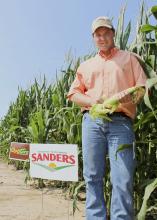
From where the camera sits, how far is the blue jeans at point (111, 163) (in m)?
2.79

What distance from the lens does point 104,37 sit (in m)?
2.88

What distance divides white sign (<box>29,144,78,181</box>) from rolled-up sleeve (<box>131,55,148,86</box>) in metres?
1.09

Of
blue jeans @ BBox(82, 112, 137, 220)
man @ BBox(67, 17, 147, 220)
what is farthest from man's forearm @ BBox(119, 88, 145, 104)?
blue jeans @ BBox(82, 112, 137, 220)

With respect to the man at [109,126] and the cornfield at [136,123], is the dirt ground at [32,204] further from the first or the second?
the man at [109,126]

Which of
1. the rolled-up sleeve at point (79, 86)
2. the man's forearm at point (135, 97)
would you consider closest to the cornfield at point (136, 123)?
the man's forearm at point (135, 97)

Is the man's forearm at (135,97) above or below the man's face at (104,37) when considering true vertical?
below

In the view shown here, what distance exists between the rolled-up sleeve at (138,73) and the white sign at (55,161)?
3.58 ft

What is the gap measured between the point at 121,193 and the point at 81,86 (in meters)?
0.82

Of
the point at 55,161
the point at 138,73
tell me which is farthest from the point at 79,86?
the point at 55,161

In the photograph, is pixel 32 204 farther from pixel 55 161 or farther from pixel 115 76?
pixel 115 76

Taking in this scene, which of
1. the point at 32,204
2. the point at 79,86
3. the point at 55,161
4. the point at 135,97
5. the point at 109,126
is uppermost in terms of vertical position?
the point at 79,86

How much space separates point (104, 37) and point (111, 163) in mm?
851

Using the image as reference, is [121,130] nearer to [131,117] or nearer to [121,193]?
[131,117]

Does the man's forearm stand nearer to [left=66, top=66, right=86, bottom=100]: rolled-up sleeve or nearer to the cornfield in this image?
the cornfield
